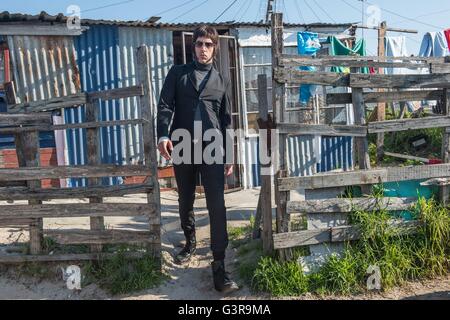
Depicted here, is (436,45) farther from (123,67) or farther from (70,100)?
(70,100)

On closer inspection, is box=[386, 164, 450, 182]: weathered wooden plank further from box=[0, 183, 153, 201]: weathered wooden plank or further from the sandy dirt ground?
box=[0, 183, 153, 201]: weathered wooden plank

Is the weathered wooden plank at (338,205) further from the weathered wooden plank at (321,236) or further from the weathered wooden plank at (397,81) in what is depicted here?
the weathered wooden plank at (397,81)

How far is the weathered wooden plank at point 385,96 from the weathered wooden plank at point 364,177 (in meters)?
0.75

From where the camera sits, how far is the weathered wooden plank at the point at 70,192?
391 centimetres

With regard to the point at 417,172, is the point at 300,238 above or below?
below

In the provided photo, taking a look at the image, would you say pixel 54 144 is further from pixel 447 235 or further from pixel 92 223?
pixel 447 235

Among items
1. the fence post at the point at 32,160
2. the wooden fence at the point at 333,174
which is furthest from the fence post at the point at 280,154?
the fence post at the point at 32,160

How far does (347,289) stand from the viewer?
3615mm

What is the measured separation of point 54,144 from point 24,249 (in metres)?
2.88

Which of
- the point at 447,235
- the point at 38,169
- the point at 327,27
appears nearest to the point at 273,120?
the point at 447,235

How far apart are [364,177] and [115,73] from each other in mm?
4572

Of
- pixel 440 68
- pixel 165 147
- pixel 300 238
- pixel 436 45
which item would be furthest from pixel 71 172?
pixel 436 45

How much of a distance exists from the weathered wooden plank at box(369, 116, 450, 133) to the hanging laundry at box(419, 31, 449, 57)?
5.89m

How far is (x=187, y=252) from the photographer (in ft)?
14.0
